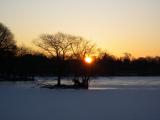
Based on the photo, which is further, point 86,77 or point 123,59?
point 123,59

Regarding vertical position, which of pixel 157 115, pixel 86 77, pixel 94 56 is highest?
pixel 94 56

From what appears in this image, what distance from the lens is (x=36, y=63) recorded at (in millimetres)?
108438

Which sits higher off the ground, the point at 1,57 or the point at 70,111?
the point at 1,57

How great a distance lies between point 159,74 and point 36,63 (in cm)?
5865

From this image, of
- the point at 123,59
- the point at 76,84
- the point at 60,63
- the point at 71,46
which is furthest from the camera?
the point at 123,59

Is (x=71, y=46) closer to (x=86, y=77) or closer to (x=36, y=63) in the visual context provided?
(x=86, y=77)

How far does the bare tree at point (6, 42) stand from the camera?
96019 mm

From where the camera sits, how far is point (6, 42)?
322 feet

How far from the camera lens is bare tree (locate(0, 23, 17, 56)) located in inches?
3780

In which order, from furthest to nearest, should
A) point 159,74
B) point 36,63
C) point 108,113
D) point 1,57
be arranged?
point 159,74 < point 36,63 < point 1,57 < point 108,113

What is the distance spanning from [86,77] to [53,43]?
16.0 metres

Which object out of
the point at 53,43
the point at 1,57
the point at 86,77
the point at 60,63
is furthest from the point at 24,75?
the point at 86,77

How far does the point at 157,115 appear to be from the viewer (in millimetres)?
20781

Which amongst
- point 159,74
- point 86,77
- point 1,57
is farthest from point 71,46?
point 159,74
